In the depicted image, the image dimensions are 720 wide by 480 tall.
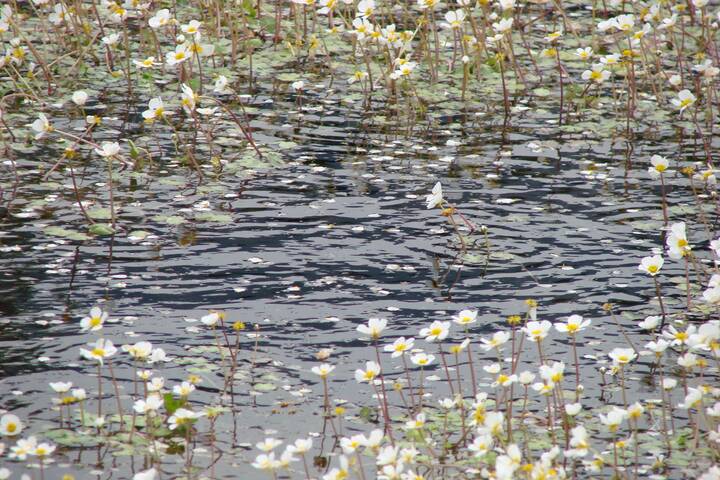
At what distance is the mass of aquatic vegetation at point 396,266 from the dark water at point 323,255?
5 centimetres

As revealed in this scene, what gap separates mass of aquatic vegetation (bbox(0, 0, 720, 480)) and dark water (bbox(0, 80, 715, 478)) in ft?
0.15

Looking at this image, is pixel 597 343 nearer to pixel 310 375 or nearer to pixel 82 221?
pixel 310 375

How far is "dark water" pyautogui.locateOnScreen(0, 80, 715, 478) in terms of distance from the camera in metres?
4.73

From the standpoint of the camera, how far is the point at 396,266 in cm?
582

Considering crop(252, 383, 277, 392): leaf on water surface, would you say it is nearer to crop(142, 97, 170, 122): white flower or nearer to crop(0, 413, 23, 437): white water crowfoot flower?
crop(0, 413, 23, 437): white water crowfoot flower

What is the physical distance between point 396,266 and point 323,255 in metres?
0.43

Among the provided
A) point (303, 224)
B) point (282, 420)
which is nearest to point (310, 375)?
point (282, 420)

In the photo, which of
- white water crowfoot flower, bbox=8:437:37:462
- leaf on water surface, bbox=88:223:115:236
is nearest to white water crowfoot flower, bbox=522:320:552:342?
white water crowfoot flower, bbox=8:437:37:462

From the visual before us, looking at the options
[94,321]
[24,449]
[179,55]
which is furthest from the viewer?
[179,55]

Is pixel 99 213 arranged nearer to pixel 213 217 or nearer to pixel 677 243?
pixel 213 217

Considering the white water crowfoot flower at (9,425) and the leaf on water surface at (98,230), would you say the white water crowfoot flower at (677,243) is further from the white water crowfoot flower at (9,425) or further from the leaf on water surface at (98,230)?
the leaf on water surface at (98,230)

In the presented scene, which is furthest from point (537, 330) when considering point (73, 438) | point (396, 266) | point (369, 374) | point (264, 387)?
point (73, 438)

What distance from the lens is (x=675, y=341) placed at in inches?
166

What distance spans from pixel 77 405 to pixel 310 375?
3.34 ft
